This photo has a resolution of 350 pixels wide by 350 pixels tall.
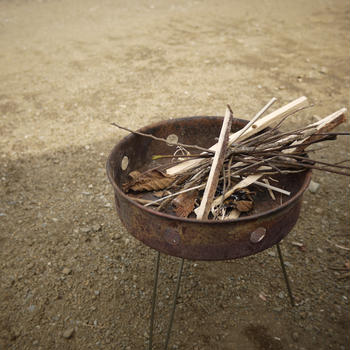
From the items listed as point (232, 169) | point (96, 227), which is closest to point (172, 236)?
point (232, 169)

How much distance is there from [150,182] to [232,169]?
1.59 ft

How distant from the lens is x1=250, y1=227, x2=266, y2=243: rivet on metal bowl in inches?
63.1

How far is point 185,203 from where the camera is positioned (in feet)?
6.17

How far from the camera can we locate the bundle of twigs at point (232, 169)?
1.84 m

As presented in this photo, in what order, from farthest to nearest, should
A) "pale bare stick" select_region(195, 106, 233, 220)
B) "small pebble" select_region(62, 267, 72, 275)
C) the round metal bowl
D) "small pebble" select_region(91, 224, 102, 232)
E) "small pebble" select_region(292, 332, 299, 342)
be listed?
"small pebble" select_region(91, 224, 102, 232)
"small pebble" select_region(62, 267, 72, 275)
"small pebble" select_region(292, 332, 299, 342)
"pale bare stick" select_region(195, 106, 233, 220)
the round metal bowl

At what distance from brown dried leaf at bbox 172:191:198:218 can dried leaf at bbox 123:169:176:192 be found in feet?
0.63

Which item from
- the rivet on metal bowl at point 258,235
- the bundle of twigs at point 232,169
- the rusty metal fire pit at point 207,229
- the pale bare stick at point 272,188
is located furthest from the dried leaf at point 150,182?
the rivet on metal bowl at point 258,235

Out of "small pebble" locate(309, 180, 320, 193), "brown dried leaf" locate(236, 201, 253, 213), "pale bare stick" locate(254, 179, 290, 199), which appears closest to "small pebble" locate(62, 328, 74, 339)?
"brown dried leaf" locate(236, 201, 253, 213)

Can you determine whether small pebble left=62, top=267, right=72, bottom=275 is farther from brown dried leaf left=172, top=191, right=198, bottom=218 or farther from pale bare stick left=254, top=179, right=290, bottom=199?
pale bare stick left=254, top=179, right=290, bottom=199

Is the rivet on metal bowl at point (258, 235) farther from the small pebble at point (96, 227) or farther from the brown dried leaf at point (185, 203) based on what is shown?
the small pebble at point (96, 227)

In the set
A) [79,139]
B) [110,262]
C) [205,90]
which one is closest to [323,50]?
[205,90]

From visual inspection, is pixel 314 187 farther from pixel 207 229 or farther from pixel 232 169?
pixel 207 229

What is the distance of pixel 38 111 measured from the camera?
4559mm

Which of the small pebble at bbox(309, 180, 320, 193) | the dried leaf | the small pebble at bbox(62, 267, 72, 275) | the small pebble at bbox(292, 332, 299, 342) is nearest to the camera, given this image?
the dried leaf
